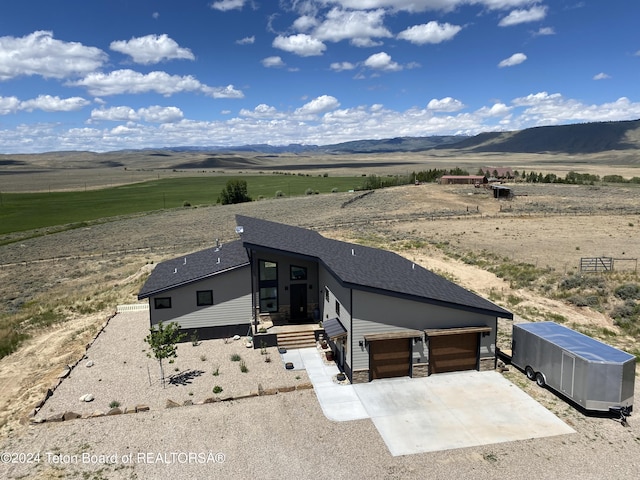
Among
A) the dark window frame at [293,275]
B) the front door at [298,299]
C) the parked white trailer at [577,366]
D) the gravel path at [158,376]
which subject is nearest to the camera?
the parked white trailer at [577,366]

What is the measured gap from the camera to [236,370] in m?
20.4

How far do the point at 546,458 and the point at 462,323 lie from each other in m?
6.67

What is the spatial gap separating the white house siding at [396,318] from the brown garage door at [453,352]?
0.44 metres

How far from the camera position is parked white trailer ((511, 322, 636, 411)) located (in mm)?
15680

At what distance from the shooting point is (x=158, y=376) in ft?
65.5

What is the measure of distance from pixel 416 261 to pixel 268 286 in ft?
59.4

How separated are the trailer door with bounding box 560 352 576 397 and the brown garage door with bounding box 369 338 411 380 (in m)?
5.96

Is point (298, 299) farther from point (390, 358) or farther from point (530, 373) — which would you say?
point (530, 373)

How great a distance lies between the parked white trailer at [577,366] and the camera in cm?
1568

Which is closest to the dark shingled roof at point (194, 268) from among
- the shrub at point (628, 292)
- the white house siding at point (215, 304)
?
the white house siding at point (215, 304)

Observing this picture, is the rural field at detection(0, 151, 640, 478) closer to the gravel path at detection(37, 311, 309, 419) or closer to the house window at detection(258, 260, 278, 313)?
the gravel path at detection(37, 311, 309, 419)

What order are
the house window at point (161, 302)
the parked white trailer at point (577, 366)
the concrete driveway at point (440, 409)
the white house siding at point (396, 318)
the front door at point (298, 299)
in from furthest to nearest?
the front door at point (298, 299)
the house window at point (161, 302)
the white house siding at point (396, 318)
the parked white trailer at point (577, 366)
the concrete driveway at point (440, 409)

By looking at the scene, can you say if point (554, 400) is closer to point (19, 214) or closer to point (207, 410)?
point (207, 410)

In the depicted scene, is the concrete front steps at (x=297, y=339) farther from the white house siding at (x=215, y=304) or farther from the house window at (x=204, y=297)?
the house window at (x=204, y=297)
